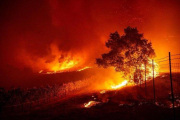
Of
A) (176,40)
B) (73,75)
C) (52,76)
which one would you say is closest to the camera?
(176,40)

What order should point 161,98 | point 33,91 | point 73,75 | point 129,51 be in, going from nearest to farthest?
point 161,98
point 129,51
point 33,91
point 73,75

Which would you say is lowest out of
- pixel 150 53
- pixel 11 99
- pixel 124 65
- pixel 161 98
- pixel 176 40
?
pixel 11 99

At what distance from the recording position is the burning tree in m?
31.3

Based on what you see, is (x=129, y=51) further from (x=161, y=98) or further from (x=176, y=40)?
(x=176, y=40)

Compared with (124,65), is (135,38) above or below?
above

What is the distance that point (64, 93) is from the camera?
39.9 metres

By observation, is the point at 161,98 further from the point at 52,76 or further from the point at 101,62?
the point at 52,76

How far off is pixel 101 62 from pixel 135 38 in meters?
9.38

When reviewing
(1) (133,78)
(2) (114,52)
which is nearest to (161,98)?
(1) (133,78)

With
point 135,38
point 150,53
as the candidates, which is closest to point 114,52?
point 135,38

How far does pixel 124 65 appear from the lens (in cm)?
3225

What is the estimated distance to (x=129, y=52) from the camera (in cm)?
3139

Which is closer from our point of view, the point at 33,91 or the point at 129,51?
the point at 129,51

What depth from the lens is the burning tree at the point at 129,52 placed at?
1233 inches
